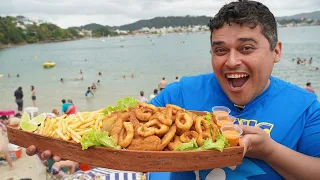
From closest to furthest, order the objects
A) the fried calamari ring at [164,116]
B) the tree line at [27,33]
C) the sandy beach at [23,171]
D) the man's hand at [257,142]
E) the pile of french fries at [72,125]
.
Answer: the man's hand at [257,142], the fried calamari ring at [164,116], the pile of french fries at [72,125], the sandy beach at [23,171], the tree line at [27,33]

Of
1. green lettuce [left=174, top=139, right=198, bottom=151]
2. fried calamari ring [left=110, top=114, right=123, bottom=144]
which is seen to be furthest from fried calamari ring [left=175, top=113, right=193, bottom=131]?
fried calamari ring [left=110, top=114, right=123, bottom=144]

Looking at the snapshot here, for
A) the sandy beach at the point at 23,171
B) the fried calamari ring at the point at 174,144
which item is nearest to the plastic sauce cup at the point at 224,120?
the fried calamari ring at the point at 174,144

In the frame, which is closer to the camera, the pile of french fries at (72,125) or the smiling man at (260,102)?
the smiling man at (260,102)

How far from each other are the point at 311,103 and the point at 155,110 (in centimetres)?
156

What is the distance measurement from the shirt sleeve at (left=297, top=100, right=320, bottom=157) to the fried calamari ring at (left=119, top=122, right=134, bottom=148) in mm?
1627

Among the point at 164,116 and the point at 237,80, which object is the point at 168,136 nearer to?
the point at 164,116

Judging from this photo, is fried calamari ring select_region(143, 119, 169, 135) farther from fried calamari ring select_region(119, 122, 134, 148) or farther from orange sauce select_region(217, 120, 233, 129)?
orange sauce select_region(217, 120, 233, 129)

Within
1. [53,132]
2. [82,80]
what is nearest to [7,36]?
[82,80]

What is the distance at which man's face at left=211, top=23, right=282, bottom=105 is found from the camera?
2562 mm

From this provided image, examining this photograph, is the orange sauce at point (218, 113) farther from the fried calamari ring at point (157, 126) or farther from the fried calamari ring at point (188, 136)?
the fried calamari ring at point (157, 126)

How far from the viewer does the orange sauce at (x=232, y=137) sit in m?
2.43

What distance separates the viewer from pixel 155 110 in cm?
296

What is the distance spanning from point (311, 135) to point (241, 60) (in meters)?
0.95

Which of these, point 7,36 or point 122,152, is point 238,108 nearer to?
point 122,152
